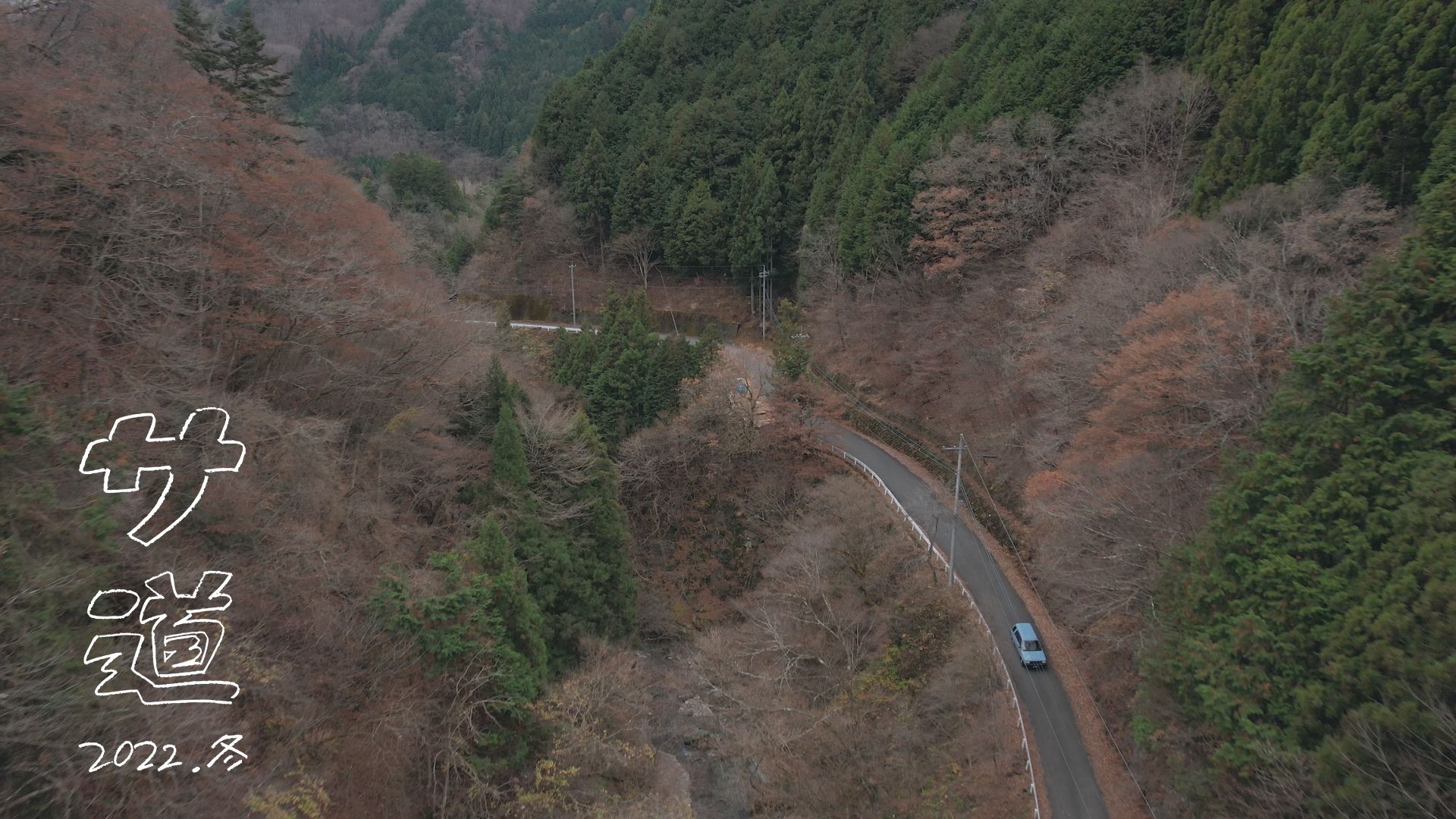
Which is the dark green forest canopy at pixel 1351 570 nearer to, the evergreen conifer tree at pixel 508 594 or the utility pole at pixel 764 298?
the evergreen conifer tree at pixel 508 594

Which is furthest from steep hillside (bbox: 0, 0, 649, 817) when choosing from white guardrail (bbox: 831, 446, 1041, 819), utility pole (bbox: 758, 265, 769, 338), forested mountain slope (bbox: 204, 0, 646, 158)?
forested mountain slope (bbox: 204, 0, 646, 158)

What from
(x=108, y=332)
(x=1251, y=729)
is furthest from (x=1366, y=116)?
(x=108, y=332)

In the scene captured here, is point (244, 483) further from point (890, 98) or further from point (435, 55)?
point (435, 55)

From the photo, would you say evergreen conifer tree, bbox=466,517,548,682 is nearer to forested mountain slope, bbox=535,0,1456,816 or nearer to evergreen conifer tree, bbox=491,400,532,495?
evergreen conifer tree, bbox=491,400,532,495

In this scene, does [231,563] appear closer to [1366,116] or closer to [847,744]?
[847,744]

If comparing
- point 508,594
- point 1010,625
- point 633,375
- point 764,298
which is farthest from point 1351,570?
point 764,298

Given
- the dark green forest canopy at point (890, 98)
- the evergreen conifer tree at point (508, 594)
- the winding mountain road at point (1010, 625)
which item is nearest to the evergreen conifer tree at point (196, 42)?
the evergreen conifer tree at point (508, 594)
